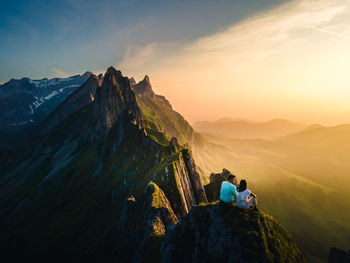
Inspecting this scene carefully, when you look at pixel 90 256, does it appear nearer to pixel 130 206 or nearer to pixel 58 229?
pixel 130 206

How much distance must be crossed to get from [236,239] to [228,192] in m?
3.76

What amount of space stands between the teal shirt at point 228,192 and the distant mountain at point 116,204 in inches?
36.9

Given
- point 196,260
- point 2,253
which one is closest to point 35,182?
point 2,253

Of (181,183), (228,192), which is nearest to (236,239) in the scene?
(228,192)

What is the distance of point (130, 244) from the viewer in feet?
131

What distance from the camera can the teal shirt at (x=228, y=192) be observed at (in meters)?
15.7

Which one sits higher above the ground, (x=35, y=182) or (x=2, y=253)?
(x=35, y=182)

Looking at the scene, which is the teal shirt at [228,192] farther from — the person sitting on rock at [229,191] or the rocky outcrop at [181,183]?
the rocky outcrop at [181,183]

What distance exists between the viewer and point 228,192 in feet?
52.3

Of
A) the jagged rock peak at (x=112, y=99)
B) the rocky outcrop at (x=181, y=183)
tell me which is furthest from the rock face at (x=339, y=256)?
the jagged rock peak at (x=112, y=99)

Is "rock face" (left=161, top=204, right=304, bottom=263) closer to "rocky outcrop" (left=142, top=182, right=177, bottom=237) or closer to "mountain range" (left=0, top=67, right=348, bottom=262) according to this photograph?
"mountain range" (left=0, top=67, right=348, bottom=262)

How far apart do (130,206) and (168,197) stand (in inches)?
437

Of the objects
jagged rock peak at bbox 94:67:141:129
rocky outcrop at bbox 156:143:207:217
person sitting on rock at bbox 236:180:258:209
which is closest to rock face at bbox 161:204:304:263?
person sitting on rock at bbox 236:180:258:209

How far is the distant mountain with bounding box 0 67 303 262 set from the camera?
16.9 m
